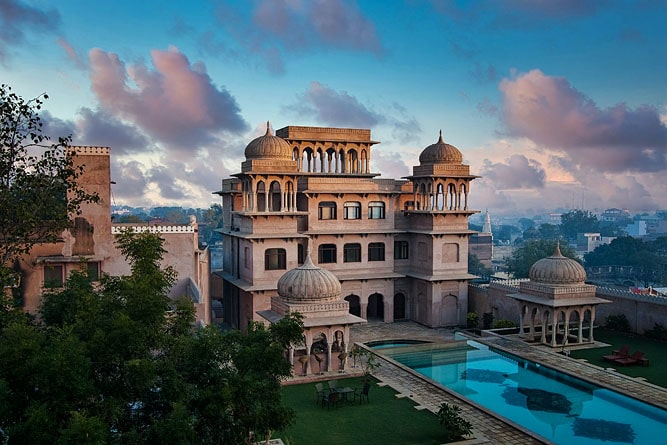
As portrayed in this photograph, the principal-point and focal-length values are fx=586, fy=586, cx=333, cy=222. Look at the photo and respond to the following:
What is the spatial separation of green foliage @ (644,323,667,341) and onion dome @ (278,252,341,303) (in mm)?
16534

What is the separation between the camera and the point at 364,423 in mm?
18625

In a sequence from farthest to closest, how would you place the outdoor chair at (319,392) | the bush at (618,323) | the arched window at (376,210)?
the arched window at (376,210), the bush at (618,323), the outdoor chair at (319,392)

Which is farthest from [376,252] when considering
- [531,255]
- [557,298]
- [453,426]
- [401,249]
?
[531,255]

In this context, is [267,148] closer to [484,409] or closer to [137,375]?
[484,409]

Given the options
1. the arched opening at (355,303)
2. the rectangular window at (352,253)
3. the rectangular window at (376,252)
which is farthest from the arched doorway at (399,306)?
the rectangular window at (352,253)

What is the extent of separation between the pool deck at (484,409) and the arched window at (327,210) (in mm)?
7099

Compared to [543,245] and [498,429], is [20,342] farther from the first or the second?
[543,245]

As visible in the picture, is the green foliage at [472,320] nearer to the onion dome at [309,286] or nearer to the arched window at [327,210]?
the arched window at [327,210]

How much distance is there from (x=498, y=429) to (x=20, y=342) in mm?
13787

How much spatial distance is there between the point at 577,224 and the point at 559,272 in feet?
433

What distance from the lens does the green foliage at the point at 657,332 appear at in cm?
2872

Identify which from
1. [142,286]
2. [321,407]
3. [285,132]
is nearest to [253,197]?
[285,132]

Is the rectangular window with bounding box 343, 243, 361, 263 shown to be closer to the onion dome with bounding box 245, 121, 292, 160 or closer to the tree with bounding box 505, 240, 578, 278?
the onion dome with bounding box 245, 121, 292, 160

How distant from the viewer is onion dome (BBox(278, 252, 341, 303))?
24203mm
